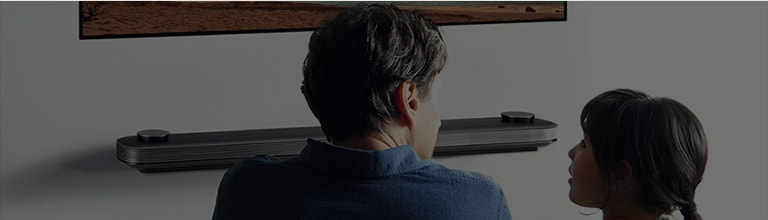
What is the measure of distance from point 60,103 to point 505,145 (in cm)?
101

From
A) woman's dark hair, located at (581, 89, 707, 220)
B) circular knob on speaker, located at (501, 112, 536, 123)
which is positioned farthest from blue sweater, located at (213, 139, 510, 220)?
circular knob on speaker, located at (501, 112, 536, 123)

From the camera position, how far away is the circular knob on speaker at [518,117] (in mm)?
2965

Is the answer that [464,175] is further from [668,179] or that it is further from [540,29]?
[540,29]

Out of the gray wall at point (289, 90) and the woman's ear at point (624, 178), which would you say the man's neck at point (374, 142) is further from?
the gray wall at point (289, 90)

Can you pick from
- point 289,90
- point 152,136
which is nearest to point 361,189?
point 152,136

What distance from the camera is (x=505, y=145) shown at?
2.95 metres

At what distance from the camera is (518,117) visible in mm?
2963

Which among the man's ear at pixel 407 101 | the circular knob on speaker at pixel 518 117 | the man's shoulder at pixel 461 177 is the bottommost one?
the circular knob on speaker at pixel 518 117

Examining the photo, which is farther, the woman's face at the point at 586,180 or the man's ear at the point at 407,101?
the woman's face at the point at 586,180

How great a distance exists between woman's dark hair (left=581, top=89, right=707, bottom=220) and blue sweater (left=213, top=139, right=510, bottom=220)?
34cm

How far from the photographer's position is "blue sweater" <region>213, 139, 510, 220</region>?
→ 1.60 meters

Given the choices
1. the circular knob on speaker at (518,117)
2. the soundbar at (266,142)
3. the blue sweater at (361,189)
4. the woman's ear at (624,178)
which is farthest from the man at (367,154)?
the circular knob on speaker at (518,117)

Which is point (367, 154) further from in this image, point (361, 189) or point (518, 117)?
point (518, 117)

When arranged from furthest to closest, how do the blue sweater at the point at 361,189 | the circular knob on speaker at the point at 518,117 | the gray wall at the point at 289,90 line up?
1. the circular knob on speaker at the point at 518,117
2. the gray wall at the point at 289,90
3. the blue sweater at the point at 361,189
